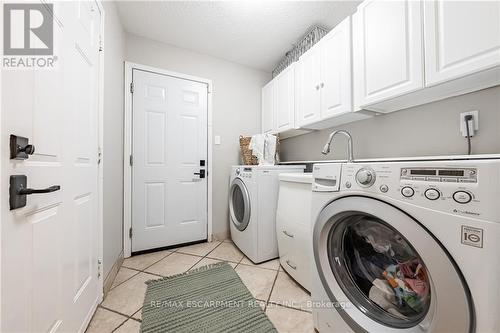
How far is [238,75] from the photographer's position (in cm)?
260

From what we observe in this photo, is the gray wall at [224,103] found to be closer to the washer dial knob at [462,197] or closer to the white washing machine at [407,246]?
the white washing machine at [407,246]

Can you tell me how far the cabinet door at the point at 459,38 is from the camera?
800mm

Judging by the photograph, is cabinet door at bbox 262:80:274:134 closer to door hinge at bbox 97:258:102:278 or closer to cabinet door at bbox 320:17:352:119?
cabinet door at bbox 320:17:352:119

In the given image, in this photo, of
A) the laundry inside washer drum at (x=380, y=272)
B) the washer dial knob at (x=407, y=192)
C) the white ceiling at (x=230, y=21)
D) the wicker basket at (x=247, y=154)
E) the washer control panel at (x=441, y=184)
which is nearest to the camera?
the washer control panel at (x=441, y=184)

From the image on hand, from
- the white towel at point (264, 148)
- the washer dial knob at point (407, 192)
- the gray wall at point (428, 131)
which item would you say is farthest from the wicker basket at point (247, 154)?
the washer dial knob at point (407, 192)

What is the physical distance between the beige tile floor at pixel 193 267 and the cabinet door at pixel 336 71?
143 cm

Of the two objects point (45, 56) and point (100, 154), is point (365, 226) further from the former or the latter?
point (100, 154)

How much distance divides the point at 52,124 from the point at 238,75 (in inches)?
87.4

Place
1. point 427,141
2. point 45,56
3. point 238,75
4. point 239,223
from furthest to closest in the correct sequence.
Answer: point 238,75 → point 239,223 → point 427,141 → point 45,56

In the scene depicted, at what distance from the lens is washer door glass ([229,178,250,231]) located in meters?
1.88

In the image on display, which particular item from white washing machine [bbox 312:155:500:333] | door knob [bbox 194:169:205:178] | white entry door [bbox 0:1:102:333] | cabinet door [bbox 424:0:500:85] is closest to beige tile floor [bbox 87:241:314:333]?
white entry door [bbox 0:1:102:333]

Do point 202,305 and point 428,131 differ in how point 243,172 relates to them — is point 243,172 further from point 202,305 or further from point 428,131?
point 428,131

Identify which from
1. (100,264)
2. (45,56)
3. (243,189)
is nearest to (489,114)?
(243,189)

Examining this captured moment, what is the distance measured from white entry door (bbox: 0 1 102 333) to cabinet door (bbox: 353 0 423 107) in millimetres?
1694
